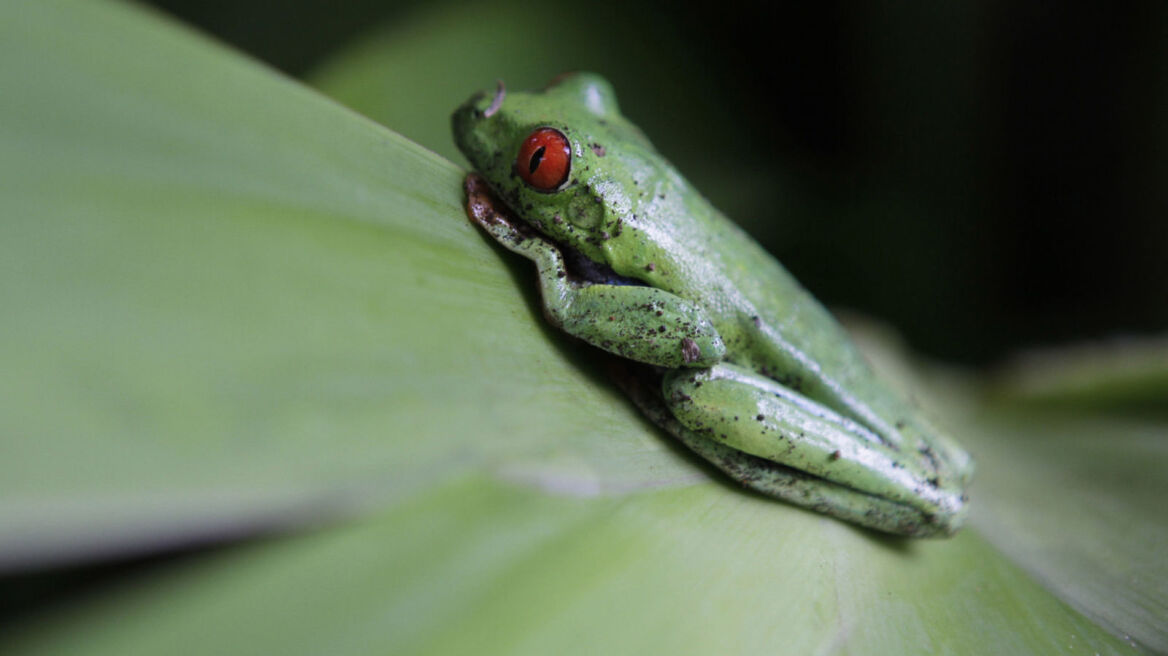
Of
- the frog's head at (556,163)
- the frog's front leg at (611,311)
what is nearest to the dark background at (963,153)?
the frog's head at (556,163)

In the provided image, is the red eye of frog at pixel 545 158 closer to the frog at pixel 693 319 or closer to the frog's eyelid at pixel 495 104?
the frog at pixel 693 319

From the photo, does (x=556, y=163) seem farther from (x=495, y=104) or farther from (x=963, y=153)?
(x=963, y=153)

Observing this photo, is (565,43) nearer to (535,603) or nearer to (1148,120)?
(535,603)

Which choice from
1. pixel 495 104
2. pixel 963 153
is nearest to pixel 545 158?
pixel 495 104

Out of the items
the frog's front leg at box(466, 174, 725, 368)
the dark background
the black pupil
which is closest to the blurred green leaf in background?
the frog's front leg at box(466, 174, 725, 368)

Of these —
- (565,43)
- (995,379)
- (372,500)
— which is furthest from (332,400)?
(995,379)

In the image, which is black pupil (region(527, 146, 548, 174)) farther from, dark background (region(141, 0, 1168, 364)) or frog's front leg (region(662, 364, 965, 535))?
dark background (region(141, 0, 1168, 364))

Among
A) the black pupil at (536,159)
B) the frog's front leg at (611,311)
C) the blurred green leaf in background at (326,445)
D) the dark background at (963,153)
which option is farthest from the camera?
the dark background at (963,153)
